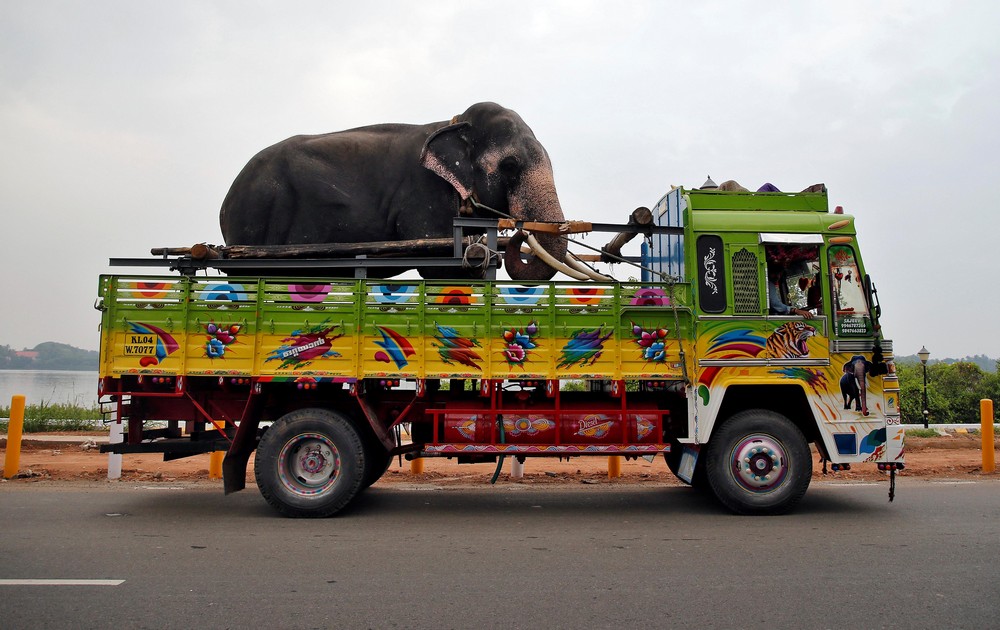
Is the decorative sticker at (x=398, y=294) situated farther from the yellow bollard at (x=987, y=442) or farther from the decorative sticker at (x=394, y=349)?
the yellow bollard at (x=987, y=442)

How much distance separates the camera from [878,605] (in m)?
4.26

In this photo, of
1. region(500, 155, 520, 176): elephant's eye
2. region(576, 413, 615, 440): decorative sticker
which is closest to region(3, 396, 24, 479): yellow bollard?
region(500, 155, 520, 176): elephant's eye

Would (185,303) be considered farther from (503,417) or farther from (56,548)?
(503,417)

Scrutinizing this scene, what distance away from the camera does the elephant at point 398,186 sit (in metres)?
8.98

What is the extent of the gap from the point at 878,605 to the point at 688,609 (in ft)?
3.70

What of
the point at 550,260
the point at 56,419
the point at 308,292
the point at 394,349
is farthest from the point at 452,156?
the point at 56,419

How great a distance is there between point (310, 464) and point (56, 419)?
39.7 ft

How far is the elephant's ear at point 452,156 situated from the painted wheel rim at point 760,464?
14.0ft

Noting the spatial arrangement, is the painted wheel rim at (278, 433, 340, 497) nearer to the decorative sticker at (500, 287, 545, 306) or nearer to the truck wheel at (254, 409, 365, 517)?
the truck wheel at (254, 409, 365, 517)

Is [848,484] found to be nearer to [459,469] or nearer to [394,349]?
[459,469]

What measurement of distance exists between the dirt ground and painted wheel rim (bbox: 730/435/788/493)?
8.17 ft

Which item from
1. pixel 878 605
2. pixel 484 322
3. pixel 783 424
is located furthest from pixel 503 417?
pixel 878 605

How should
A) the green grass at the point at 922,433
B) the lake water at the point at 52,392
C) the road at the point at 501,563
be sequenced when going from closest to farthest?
the road at the point at 501,563, the green grass at the point at 922,433, the lake water at the point at 52,392

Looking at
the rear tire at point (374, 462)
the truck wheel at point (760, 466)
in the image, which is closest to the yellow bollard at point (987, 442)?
the truck wheel at point (760, 466)
